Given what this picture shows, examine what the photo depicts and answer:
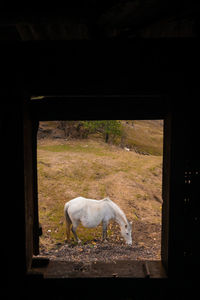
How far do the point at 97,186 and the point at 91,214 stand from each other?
4.47m

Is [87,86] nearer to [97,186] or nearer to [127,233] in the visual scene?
[127,233]

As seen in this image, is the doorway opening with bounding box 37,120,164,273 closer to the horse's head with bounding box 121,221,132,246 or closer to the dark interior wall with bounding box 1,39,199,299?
the horse's head with bounding box 121,221,132,246

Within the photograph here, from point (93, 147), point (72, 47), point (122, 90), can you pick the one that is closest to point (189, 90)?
point (122, 90)

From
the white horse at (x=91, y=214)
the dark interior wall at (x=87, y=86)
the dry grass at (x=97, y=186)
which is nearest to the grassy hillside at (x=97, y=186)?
the dry grass at (x=97, y=186)

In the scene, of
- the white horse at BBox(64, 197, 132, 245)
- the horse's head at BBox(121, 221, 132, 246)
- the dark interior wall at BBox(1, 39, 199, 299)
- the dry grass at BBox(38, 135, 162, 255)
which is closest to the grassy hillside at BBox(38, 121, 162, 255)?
the dry grass at BBox(38, 135, 162, 255)

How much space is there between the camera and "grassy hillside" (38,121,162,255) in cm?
916

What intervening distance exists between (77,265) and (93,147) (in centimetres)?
1854

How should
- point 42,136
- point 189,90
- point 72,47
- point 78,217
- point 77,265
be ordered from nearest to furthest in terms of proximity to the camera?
point 72,47 → point 189,90 → point 77,265 → point 78,217 → point 42,136

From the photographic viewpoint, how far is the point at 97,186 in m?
12.9

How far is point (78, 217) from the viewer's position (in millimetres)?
8336

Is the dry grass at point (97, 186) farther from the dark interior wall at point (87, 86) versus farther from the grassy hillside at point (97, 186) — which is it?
the dark interior wall at point (87, 86)

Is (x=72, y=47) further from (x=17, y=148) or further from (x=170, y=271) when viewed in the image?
(x=170, y=271)

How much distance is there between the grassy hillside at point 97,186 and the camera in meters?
9.16

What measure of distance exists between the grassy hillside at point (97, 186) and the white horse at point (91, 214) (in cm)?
74
